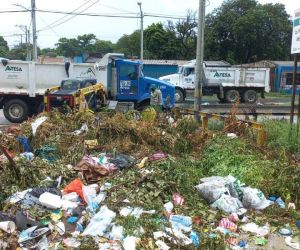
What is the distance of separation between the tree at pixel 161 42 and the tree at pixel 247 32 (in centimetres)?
432

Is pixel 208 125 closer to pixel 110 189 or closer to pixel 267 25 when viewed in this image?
pixel 110 189

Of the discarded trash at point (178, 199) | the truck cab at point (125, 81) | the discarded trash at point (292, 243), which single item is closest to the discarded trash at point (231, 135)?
the discarded trash at point (178, 199)

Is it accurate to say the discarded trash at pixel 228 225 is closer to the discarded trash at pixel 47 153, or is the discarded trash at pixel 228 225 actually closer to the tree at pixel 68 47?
the discarded trash at pixel 47 153

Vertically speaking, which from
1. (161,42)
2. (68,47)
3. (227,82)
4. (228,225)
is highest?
(68,47)

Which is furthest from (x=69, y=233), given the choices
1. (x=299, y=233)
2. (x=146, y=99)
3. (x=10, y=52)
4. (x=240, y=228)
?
(x=10, y=52)

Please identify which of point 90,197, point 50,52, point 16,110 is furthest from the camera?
point 50,52

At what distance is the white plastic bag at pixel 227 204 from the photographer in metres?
5.56

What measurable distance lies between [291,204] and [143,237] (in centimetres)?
231

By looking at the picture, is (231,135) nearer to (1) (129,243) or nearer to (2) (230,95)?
(1) (129,243)

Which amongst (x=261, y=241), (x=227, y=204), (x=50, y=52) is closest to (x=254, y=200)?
(x=227, y=204)

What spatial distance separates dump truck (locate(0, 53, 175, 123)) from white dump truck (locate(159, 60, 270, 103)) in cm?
1057

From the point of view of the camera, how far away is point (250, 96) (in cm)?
2797

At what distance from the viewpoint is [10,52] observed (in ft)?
301

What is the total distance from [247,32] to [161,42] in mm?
10883
